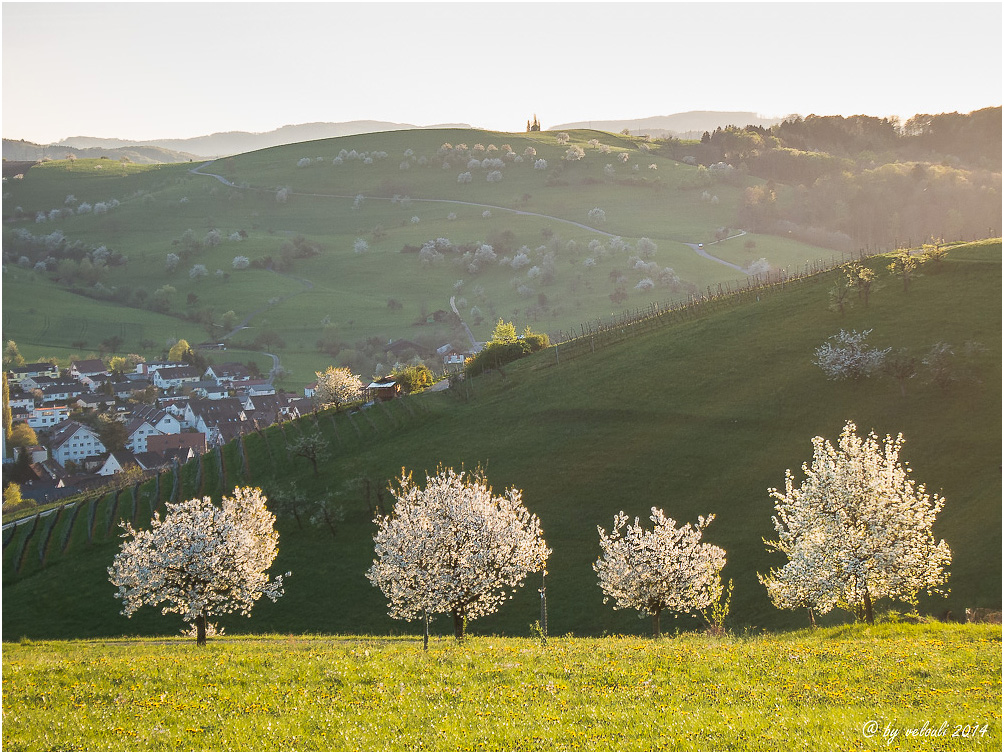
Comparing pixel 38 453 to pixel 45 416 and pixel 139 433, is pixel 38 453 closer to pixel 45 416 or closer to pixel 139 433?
pixel 139 433

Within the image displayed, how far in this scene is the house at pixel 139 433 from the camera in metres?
173

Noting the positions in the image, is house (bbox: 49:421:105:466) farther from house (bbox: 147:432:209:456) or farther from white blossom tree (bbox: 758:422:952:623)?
white blossom tree (bbox: 758:422:952:623)

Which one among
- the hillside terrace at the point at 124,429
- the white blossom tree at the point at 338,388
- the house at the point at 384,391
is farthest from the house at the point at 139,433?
the house at the point at 384,391

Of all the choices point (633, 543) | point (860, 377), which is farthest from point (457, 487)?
point (860, 377)

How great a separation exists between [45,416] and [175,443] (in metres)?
50.7

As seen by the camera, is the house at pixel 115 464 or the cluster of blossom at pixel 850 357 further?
the house at pixel 115 464

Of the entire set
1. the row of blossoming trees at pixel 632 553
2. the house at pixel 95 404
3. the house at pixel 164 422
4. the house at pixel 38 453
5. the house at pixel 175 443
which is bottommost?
the row of blossoming trees at pixel 632 553

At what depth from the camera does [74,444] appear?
17150 cm

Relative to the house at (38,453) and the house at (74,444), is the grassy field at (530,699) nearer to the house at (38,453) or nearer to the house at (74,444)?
the house at (38,453)

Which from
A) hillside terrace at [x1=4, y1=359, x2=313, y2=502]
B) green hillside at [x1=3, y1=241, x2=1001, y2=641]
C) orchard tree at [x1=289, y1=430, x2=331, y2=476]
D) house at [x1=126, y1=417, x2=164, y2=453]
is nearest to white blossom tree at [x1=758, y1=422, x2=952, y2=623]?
green hillside at [x1=3, y1=241, x2=1001, y2=641]

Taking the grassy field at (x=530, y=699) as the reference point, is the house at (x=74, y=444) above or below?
above

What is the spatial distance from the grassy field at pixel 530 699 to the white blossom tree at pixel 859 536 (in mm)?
7627

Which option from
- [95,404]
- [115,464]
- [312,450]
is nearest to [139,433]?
[115,464]

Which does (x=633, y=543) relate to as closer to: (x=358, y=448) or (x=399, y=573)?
(x=399, y=573)
